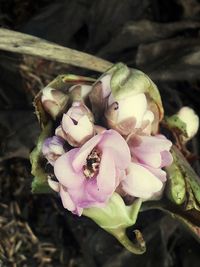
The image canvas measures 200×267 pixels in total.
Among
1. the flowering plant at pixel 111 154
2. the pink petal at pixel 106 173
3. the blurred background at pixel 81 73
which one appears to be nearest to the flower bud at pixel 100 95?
the flowering plant at pixel 111 154

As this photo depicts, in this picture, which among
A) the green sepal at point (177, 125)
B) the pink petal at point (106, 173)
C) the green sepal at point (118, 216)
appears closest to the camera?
the pink petal at point (106, 173)

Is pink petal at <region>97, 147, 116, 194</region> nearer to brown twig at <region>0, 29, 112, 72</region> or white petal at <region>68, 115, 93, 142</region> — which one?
white petal at <region>68, 115, 93, 142</region>

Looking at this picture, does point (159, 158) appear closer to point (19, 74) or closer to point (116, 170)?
point (116, 170)

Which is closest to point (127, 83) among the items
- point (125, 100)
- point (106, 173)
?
point (125, 100)

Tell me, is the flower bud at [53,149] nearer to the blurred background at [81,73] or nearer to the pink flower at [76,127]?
the pink flower at [76,127]

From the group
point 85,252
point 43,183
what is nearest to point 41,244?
point 85,252

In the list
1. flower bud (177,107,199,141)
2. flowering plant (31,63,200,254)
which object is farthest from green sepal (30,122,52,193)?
flower bud (177,107,199,141)
